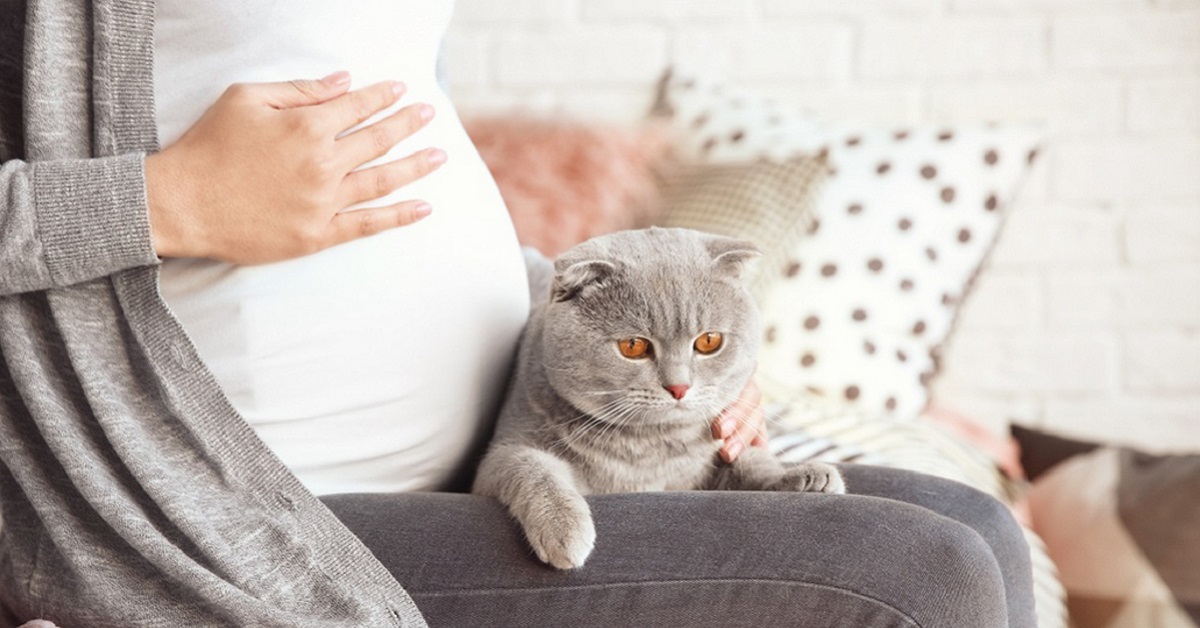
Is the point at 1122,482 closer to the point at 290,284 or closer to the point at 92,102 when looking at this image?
the point at 290,284

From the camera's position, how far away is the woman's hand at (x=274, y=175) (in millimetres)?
859

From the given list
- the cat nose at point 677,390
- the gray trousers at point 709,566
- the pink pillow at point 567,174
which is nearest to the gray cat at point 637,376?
the cat nose at point 677,390

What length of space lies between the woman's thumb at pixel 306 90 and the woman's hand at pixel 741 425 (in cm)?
45

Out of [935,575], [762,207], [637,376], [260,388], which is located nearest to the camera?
[935,575]

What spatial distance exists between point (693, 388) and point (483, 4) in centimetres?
126

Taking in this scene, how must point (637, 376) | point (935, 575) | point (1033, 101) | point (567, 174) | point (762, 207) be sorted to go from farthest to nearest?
1. point (1033, 101)
2. point (567, 174)
3. point (762, 207)
4. point (637, 376)
5. point (935, 575)

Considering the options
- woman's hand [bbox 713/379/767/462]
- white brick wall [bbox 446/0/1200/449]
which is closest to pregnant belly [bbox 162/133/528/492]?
woman's hand [bbox 713/379/767/462]

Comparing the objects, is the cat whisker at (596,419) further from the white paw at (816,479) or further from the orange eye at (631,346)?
the white paw at (816,479)

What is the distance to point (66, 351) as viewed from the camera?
865mm

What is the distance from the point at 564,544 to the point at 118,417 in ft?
1.13

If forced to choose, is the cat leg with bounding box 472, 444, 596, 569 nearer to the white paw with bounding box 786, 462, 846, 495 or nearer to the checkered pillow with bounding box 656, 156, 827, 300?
the white paw with bounding box 786, 462, 846, 495

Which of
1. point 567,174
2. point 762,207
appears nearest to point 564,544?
point 762,207

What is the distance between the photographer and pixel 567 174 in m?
1.86

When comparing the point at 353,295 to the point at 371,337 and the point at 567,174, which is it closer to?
the point at 371,337
